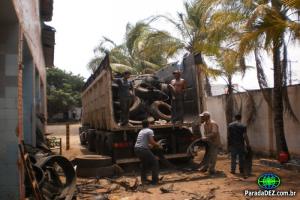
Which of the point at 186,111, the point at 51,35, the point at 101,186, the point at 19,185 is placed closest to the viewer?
the point at 19,185

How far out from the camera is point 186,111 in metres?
11.8

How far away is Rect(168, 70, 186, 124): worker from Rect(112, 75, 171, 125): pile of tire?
0.52 m

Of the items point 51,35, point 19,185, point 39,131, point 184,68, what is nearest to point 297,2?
point 184,68

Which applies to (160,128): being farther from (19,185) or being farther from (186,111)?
(19,185)

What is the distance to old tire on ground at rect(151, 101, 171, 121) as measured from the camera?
11.3 metres

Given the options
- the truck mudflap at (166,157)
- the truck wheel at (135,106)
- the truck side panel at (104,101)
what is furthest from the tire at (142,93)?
the truck mudflap at (166,157)

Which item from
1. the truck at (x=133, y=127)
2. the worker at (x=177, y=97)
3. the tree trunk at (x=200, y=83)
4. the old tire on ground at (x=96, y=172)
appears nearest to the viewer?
the old tire on ground at (x=96, y=172)

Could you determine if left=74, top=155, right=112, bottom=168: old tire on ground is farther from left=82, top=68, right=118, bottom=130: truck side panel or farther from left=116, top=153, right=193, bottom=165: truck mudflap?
left=82, top=68, right=118, bottom=130: truck side panel

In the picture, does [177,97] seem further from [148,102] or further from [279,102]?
[279,102]

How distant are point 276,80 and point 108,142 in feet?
16.8

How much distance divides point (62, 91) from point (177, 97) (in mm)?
35441

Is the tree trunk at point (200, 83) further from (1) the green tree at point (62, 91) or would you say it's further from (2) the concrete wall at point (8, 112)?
(1) the green tree at point (62, 91)

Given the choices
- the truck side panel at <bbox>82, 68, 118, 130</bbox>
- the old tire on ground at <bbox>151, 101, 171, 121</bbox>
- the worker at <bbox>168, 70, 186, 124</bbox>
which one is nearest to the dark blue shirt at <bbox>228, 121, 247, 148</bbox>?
the worker at <bbox>168, 70, 186, 124</bbox>

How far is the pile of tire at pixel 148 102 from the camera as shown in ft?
37.0
